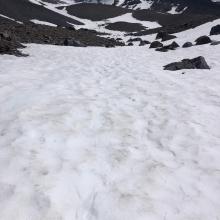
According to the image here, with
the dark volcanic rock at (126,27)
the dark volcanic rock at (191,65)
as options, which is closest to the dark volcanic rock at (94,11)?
the dark volcanic rock at (126,27)

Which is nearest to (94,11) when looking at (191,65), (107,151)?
(191,65)

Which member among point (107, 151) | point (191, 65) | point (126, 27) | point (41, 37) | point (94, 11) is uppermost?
point (107, 151)

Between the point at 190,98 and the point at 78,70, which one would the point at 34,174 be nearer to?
the point at 190,98

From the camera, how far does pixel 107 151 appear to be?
5.14 m

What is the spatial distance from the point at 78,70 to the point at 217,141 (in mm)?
7337

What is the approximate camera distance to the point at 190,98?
8195 mm

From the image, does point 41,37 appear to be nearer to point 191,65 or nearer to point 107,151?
point 191,65

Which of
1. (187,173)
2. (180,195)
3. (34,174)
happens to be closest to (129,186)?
(180,195)

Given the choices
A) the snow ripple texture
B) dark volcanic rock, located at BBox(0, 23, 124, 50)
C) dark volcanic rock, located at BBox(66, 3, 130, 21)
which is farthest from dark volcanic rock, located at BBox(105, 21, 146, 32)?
the snow ripple texture

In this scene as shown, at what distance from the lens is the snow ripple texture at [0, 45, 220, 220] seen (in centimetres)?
381

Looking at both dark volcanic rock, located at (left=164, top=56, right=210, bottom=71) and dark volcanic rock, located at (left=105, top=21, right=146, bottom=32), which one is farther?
dark volcanic rock, located at (left=105, top=21, right=146, bottom=32)

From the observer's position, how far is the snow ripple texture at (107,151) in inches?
150

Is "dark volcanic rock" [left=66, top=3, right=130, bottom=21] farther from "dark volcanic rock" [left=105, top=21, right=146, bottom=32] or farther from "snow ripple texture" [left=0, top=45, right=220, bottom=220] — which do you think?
"snow ripple texture" [left=0, top=45, right=220, bottom=220]

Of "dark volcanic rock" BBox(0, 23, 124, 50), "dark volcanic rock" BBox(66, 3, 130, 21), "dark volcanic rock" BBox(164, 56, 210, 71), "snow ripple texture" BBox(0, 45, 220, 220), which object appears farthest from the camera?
"dark volcanic rock" BBox(66, 3, 130, 21)
